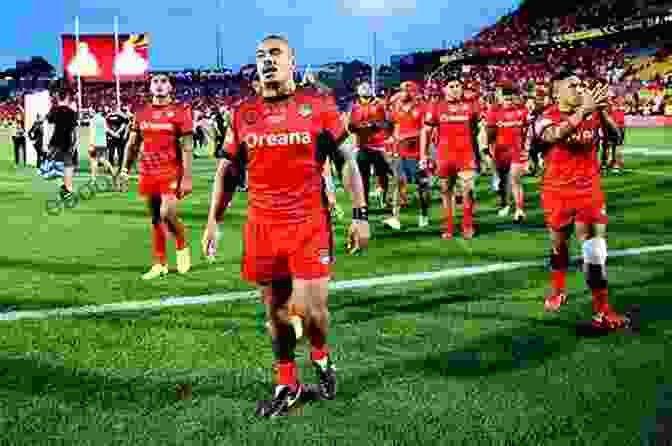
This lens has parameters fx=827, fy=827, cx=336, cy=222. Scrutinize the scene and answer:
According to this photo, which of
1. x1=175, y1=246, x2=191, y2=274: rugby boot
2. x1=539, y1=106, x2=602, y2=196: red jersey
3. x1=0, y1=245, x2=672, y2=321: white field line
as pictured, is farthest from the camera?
x1=175, y1=246, x2=191, y2=274: rugby boot

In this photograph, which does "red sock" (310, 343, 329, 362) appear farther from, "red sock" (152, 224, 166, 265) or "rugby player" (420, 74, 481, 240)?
"rugby player" (420, 74, 481, 240)

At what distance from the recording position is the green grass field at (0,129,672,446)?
437cm

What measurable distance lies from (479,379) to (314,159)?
1774 millimetres

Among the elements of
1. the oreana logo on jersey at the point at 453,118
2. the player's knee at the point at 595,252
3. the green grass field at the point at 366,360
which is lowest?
the green grass field at the point at 366,360

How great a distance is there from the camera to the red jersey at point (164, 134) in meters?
8.85

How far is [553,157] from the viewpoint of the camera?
22.2ft

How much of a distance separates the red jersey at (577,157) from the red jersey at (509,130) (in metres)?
6.38

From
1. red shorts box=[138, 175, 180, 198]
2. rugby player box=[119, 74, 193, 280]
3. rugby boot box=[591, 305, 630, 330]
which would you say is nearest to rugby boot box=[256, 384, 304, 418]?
rugby boot box=[591, 305, 630, 330]

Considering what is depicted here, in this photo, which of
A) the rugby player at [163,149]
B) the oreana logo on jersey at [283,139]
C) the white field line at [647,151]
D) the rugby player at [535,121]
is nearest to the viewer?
the oreana logo on jersey at [283,139]

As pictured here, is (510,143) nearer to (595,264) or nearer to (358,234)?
(595,264)

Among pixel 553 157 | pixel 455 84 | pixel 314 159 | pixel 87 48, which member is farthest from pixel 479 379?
pixel 87 48

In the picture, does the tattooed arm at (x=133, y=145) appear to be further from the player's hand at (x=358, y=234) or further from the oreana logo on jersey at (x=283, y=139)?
the player's hand at (x=358, y=234)

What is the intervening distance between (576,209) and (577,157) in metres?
0.42

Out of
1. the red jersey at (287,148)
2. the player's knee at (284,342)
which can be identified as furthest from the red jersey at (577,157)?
the player's knee at (284,342)
